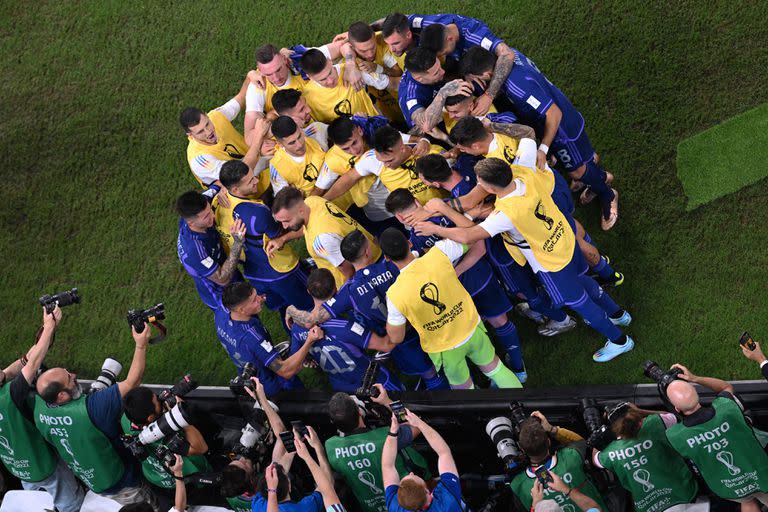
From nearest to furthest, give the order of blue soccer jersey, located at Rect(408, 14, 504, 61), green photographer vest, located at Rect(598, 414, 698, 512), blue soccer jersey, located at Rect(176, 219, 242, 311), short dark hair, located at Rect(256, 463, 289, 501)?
green photographer vest, located at Rect(598, 414, 698, 512)
short dark hair, located at Rect(256, 463, 289, 501)
blue soccer jersey, located at Rect(176, 219, 242, 311)
blue soccer jersey, located at Rect(408, 14, 504, 61)

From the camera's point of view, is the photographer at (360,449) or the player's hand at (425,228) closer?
the photographer at (360,449)

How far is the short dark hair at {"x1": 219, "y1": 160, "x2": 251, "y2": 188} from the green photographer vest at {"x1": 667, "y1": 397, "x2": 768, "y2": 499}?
282 cm

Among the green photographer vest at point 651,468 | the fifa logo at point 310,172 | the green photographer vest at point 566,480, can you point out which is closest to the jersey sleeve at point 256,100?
the fifa logo at point 310,172

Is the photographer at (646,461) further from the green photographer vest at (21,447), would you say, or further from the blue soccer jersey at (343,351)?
the green photographer vest at (21,447)

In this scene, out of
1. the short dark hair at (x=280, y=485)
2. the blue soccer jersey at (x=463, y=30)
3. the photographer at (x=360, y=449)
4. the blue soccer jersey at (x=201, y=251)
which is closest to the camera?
the short dark hair at (x=280, y=485)

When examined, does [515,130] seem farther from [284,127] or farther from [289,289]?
[289,289]

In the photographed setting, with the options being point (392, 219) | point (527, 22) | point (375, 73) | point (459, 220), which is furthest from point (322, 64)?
point (527, 22)

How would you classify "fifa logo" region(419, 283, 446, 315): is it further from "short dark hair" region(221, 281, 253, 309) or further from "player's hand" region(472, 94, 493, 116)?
"player's hand" region(472, 94, 493, 116)

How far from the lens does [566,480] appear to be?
3549 mm

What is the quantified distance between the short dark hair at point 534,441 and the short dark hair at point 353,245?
132cm

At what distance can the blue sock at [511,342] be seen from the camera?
4.84m

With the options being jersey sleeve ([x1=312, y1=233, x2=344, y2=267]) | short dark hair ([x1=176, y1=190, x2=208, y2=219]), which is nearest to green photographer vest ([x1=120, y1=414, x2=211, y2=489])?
short dark hair ([x1=176, y1=190, x2=208, y2=219])

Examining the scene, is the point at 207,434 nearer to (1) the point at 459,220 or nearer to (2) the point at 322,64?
(1) the point at 459,220

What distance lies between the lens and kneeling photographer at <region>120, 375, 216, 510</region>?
387cm
